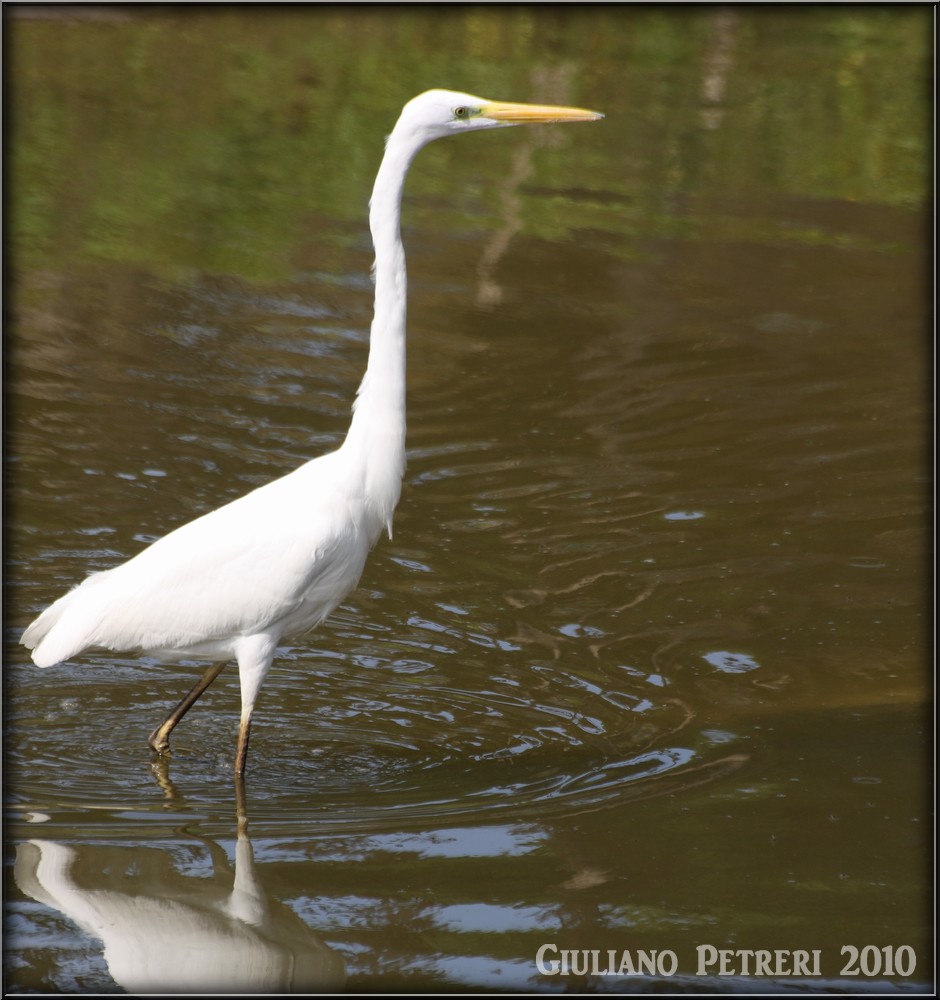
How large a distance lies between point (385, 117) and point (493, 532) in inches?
296

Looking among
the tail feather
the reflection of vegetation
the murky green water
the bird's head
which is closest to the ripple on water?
the murky green water

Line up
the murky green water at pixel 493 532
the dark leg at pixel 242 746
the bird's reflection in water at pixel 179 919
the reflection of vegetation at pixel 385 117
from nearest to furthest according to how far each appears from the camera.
Answer: the bird's reflection in water at pixel 179 919 < the murky green water at pixel 493 532 < the dark leg at pixel 242 746 < the reflection of vegetation at pixel 385 117

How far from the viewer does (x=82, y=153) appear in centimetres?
1209

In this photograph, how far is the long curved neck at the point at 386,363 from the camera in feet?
14.7

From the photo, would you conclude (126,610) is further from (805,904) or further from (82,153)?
(82,153)

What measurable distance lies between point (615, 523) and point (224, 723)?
7.40ft

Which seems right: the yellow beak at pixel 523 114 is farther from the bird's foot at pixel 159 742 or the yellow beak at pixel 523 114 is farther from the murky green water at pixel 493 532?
the bird's foot at pixel 159 742

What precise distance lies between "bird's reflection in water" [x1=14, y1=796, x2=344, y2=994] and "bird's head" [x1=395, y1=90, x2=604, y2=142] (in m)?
2.17

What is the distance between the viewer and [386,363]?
4578 millimetres

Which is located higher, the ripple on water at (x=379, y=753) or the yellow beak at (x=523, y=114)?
the yellow beak at (x=523, y=114)

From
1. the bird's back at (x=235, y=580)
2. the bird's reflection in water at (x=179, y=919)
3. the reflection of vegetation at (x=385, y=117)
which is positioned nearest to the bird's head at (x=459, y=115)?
the bird's back at (x=235, y=580)

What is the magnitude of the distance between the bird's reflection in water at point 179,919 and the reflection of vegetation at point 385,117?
6.31 meters

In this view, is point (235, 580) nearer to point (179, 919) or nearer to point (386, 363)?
point (386, 363)

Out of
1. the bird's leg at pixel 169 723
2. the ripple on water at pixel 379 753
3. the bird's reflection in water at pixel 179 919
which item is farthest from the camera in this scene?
the bird's leg at pixel 169 723
